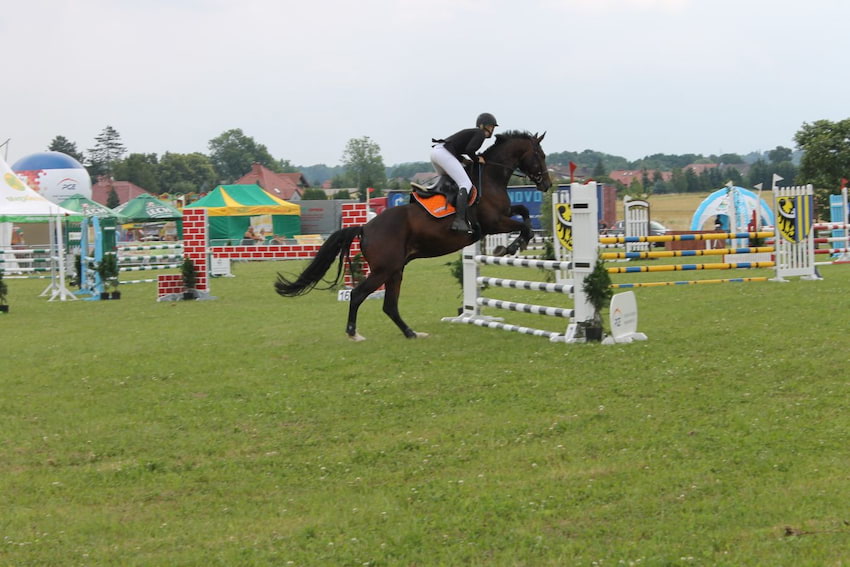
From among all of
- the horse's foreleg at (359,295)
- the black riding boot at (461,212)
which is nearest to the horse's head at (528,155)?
the black riding boot at (461,212)

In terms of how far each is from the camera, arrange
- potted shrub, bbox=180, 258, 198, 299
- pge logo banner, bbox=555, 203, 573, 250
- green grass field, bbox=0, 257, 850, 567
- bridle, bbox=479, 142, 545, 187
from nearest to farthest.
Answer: green grass field, bbox=0, 257, 850, 567, bridle, bbox=479, 142, 545, 187, pge logo banner, bbox=555, 203, 573, 250, potted shrub, bbox=180, 258, 198, 299

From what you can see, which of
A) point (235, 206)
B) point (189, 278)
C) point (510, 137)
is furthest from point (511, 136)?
point (235, 206)

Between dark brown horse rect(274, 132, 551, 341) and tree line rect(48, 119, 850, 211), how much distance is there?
22210 millimetres

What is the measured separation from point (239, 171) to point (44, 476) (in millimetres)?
137924

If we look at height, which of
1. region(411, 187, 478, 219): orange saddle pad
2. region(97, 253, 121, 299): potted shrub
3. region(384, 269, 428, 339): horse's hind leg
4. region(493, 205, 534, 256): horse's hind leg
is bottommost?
region(384, 269, 428, 339): horse's hind leg

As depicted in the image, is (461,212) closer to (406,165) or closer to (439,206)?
(439,206)

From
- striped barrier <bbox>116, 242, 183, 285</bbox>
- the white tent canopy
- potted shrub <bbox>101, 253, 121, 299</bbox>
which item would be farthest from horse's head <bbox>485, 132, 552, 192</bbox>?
the white tent canopy

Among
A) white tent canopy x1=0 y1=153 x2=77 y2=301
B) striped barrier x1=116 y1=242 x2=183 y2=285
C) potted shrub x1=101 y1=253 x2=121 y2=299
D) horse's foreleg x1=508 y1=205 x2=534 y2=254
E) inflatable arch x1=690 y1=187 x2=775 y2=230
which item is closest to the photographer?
horse's foreleg x1=508 y1=205 x2=534 y2=254

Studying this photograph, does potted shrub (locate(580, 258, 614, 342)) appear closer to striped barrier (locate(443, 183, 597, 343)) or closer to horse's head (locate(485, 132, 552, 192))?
striped barrier (locate(443, 183, 597, 343))

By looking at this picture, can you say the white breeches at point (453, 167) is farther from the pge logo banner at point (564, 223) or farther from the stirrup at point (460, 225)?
the pge logo banner at point (564, 223)

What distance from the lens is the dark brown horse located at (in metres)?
9.41

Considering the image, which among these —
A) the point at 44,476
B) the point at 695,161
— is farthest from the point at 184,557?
the point at 695,161

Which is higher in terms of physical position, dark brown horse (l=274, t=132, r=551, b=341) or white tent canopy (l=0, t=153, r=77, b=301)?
white tent canopy (l=0, t=153, r=77, b=301)

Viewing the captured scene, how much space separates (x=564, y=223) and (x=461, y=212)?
611cm
